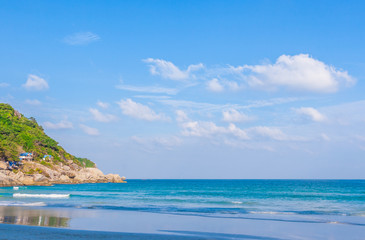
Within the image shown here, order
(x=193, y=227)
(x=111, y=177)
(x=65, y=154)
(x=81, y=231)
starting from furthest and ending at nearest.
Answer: (x=111, y=177) → (x=65, y=154) → (x=193, y=227) → (x=81, y=231)

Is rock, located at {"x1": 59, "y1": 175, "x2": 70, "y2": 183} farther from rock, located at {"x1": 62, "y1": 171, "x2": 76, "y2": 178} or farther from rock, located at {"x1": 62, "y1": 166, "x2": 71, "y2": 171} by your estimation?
rock, located at {"x1": 62, "y1": 166, "x2": 71, "y2": 171}

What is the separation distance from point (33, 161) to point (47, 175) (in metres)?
11.2

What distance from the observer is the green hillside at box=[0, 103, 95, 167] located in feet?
310

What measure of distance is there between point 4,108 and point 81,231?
15400 centimetres

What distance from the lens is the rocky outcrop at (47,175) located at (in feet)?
293

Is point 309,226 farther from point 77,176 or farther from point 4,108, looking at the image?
point 4,108

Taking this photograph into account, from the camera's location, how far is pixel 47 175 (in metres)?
105

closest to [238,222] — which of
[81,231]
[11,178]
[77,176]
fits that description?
[81,231]

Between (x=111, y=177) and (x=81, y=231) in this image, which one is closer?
(x=81, y=231)

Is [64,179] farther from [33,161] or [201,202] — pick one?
[201,202]

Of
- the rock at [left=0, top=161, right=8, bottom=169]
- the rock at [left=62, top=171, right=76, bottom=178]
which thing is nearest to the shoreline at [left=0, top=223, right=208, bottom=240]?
the rock at [left=0, top=161, right=8, bottom=169]

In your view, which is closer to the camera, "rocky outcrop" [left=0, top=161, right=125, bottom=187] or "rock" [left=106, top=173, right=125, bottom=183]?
"rocky outcrop" [left=0, top=161, right=125, bottom=187]

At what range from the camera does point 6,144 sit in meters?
96.4

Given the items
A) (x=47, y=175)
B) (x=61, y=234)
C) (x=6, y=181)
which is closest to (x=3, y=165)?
(x=6, y=181)
